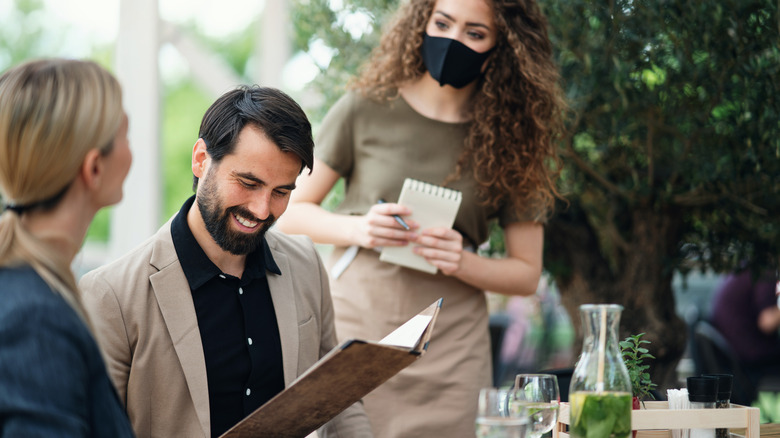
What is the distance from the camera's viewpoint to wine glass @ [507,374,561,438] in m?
1.59

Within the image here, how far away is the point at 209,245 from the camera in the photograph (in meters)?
1.95

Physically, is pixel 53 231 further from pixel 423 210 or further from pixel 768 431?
pixel 768 431

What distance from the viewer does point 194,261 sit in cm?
188

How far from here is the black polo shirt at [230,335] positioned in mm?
1840

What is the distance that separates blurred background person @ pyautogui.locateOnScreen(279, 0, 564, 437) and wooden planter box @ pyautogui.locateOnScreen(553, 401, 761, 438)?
2.73ft

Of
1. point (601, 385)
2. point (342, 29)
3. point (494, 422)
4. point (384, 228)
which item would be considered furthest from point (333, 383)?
point (342, 29)

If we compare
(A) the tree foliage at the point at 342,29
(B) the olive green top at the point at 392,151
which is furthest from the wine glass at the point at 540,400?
(A) the tree foliage at the point at 342,29

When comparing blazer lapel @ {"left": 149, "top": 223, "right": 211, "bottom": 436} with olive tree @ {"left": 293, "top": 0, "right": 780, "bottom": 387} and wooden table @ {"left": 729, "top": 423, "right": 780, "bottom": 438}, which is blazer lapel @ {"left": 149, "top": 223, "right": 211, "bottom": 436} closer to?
wooden table @ {"left": 729, "top": 423, "right": 780, "bottom": 438}

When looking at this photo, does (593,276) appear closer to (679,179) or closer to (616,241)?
(616,241)

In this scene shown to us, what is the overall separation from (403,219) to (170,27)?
8.77 feet

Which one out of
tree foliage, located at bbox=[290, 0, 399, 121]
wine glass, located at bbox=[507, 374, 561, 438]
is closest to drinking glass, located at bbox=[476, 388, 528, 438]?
wine glass, located at bbox=[507, 374, 561, 438]

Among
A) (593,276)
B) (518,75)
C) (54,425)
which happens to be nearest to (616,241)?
(593,276)

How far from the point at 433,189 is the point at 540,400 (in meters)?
0.89

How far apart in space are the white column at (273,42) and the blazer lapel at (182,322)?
3227mm
